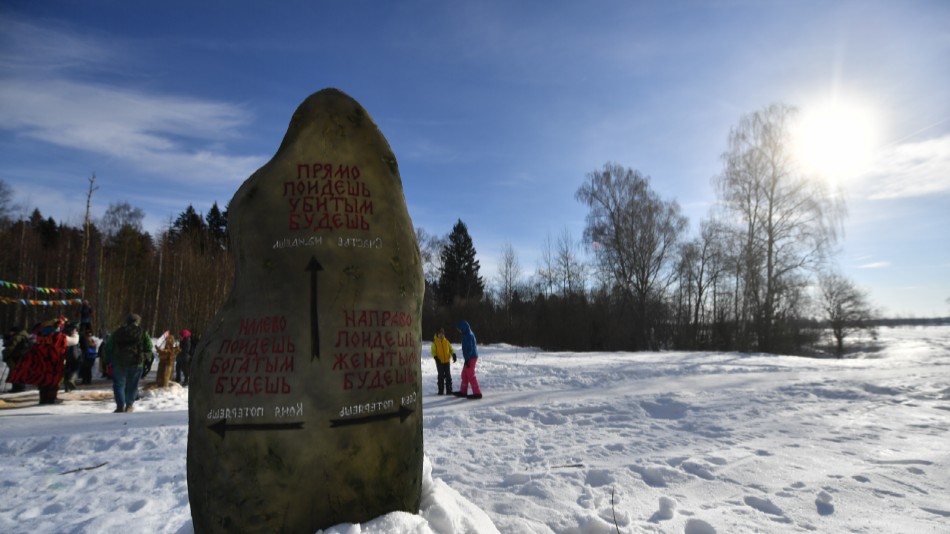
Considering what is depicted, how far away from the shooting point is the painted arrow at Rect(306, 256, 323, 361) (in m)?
2.54

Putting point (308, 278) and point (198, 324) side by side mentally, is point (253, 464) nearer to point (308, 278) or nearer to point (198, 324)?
point (308, 278)

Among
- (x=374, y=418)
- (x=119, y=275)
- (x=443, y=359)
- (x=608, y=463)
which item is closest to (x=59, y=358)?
(x=443, y=359)

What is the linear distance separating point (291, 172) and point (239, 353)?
44.0 inches

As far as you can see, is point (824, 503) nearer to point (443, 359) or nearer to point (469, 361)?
point (469, 361)

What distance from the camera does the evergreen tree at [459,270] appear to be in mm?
48188

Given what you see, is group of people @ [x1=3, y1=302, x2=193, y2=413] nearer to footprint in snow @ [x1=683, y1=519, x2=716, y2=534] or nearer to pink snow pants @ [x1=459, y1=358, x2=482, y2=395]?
pink snow pants @ [x1=459, y1=358, x2=482, y2=395]

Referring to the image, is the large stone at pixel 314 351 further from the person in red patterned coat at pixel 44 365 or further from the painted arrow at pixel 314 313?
the person in red patterned coat at pixel 44 365

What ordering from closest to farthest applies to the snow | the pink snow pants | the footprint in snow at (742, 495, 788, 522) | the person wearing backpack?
the snow
the footprint in snow at (742, 495, 788, 522)
the person wearing backpack
the pink snow pants

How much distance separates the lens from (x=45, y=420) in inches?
286

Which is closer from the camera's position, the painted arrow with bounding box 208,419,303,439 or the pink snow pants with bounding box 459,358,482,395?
the painted arrow with bounding box 208,419,303,439

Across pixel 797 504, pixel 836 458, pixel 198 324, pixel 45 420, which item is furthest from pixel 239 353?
pixel 198 324

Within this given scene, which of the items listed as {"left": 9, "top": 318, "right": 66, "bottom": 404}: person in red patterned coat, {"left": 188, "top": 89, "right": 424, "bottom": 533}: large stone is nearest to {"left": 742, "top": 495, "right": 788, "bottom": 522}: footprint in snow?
{"left": 188, "top": 89, "right": 424, "bottom": 533}: large stone

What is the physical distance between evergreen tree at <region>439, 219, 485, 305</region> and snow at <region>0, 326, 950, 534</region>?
3869 centimetres

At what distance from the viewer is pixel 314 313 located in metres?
2.60
